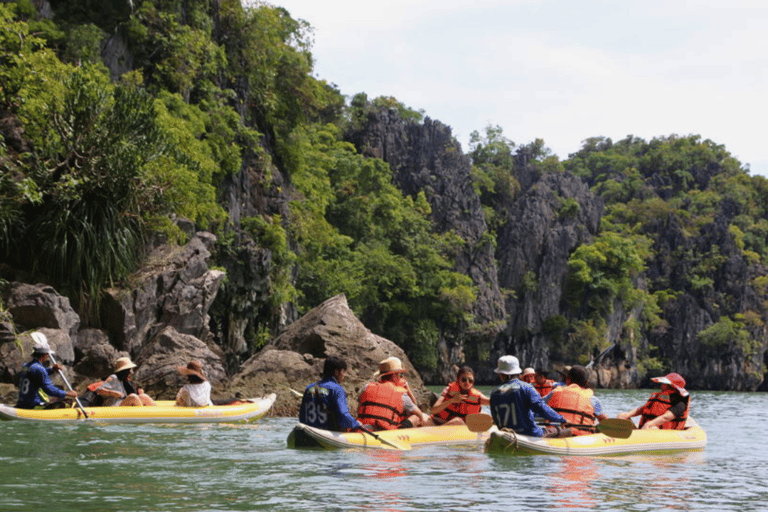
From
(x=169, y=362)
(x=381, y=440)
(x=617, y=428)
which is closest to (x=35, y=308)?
(x=169, y=362)

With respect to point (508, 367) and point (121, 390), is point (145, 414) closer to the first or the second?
point (121, 390)

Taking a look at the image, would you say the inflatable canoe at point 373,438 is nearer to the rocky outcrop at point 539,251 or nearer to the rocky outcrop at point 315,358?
the rocky outcrop at point 315,358

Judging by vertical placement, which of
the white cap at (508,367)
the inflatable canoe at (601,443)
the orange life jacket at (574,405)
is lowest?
the inflatable canoe at (601,443)

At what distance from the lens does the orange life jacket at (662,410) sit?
13.0m

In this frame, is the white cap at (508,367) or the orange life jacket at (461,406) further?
the orange life jacket at (461,406)

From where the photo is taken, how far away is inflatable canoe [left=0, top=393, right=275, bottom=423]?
14.1 metres

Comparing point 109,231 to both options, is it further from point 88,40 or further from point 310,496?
point 310,496

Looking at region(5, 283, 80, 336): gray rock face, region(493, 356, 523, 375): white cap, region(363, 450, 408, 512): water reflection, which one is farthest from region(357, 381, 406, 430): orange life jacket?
region(5, 283, 80, 336): gray rock face

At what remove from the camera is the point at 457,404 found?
41.5 ft

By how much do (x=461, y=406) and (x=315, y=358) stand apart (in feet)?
28.8

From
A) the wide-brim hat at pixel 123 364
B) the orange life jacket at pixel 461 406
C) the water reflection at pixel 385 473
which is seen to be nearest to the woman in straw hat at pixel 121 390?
the wide-brim hat at pixel 123 364

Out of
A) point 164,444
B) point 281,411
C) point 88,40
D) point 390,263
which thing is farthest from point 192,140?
point 390,263

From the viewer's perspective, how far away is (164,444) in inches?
470

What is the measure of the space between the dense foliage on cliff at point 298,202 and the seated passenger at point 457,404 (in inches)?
382
